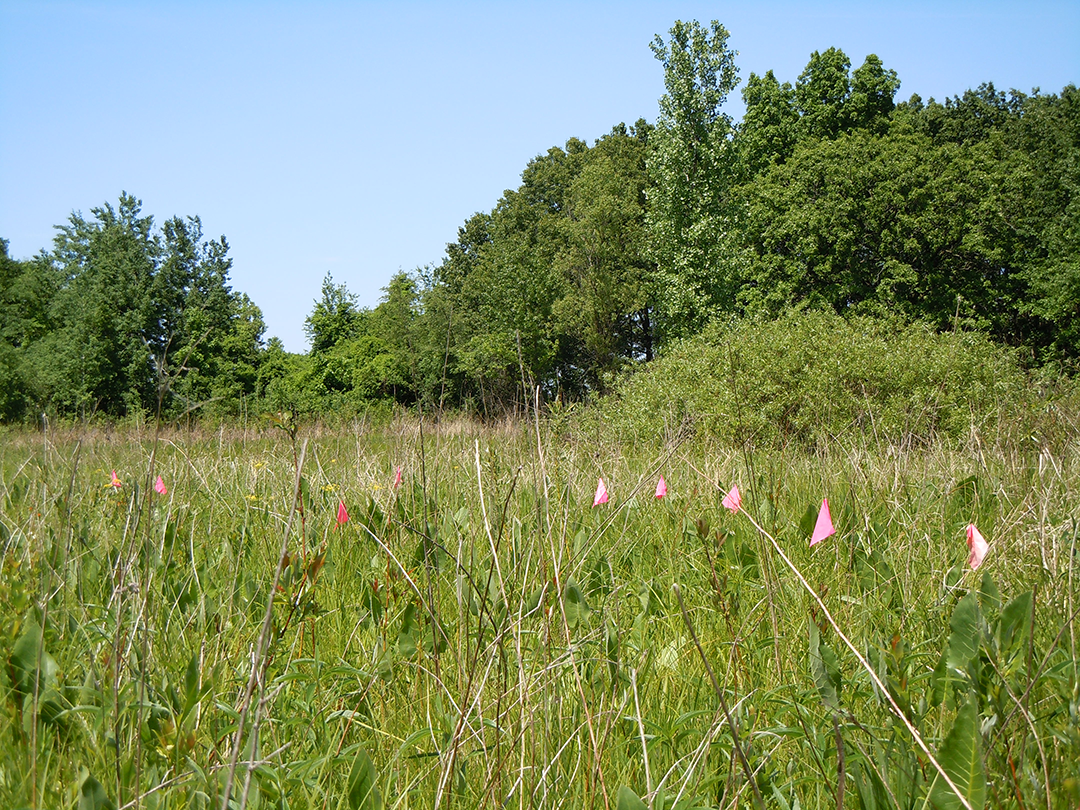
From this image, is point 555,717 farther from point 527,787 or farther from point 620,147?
point 620,147

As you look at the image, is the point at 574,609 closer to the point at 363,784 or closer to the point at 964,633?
the point at 363,784

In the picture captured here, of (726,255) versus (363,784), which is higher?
(726,255)

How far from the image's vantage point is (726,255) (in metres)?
29.0

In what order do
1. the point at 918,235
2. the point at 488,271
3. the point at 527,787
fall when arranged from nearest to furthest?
the point at 527,787 → the point at 918,235 → the point at 488,271

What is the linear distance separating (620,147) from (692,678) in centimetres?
3879

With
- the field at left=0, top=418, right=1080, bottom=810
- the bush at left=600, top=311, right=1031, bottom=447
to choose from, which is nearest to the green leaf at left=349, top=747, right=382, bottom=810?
the field at left=0, top=418, right=1080, bottom=810

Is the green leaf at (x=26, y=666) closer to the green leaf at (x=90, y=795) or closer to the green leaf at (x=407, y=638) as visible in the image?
the green leaf at (x=90, y=795)

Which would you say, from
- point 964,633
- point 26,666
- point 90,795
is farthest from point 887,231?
point 90,795

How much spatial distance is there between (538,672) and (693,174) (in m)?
29.7

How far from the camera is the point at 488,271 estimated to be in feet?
135

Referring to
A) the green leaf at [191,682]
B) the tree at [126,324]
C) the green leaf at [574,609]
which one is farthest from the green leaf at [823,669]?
the tree at [126,324]

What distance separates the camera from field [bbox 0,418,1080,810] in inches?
46.1

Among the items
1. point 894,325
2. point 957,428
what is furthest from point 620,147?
point 957,428

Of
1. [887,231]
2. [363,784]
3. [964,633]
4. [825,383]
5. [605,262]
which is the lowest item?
[825,383]
